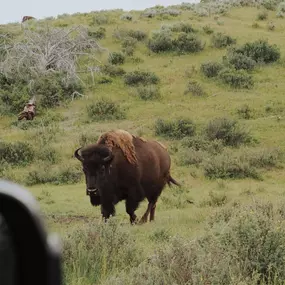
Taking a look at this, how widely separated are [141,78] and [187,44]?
19.6 ft

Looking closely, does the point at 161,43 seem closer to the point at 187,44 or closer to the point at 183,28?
the point at 187,44

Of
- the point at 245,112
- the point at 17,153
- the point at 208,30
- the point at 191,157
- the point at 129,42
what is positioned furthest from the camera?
the point at 208,30

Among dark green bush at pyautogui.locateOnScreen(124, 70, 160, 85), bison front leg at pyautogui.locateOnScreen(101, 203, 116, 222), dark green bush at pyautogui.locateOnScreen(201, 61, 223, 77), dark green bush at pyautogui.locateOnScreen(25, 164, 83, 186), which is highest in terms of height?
bison front leg at pyautogui.locateOnScreen(101, 203, 116, 222)

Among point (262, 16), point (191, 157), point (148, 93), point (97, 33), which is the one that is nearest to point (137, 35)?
point (97, 33)

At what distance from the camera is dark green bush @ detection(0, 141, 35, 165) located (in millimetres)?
19625

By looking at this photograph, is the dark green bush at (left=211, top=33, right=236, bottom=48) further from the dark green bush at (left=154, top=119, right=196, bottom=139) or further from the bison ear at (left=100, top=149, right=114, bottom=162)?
the bison ear at (left=100, top=149, right=114, bottom=162)

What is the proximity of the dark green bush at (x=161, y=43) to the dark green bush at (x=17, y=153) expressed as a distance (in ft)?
52.4

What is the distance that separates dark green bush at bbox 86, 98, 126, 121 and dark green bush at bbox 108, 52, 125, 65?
24.8 feet

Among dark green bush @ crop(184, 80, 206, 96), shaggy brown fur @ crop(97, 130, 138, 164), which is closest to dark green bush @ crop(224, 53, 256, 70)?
dark green bush @ crop(184, 80, 206, 96)

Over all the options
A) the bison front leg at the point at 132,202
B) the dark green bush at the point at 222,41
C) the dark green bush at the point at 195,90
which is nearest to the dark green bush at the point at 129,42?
the dark green bush at the point at 222,41

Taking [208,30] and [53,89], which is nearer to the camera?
[53,89]

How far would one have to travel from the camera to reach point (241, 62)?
31.2 meters

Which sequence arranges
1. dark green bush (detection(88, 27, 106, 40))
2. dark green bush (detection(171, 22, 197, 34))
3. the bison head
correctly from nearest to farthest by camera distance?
the bison head
dark green bush (detection(88, 27, 106, 40))
dark green bush (detection(171, 22, 197, 34))

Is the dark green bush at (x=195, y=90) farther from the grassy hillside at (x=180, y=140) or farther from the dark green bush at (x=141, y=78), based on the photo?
the dark green bush at (x=141, y=78)
